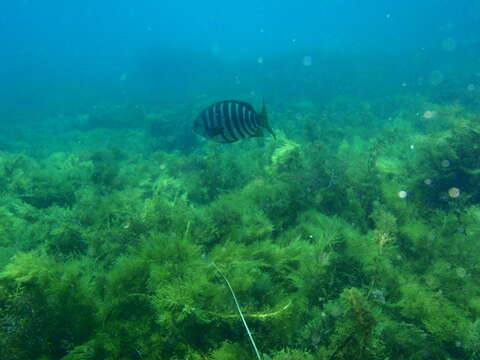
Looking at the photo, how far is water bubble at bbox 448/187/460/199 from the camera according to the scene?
479cm

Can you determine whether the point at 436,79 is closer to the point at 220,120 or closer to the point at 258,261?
the point at 220,120

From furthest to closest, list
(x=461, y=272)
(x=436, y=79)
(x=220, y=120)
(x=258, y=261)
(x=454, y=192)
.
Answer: (x=436, y=79) → (x=454, y=192) → (x=220, y=120) → (x=461, y=272) → (x=258, y=261)

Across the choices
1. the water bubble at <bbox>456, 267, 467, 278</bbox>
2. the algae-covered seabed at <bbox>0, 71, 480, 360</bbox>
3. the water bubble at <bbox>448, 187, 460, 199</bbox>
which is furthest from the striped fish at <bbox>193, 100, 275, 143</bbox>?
the water bubble at <bbox>448, 187, 460, 199</bbox>

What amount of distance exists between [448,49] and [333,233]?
173 ft

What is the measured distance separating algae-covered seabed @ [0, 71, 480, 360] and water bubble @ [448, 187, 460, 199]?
0.03 metres

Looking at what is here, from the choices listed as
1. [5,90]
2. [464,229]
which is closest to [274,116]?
[464,229]

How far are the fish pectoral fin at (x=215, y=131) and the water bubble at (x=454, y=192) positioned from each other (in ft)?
13.7

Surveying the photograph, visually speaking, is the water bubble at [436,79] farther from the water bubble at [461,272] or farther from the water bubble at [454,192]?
the water bubble at [461,272]

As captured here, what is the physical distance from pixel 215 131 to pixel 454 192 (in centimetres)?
430

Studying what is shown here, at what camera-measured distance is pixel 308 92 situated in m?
24.2

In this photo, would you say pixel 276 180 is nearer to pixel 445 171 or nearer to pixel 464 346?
pixel 445 171

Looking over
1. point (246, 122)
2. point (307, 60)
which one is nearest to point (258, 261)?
point (246, 122)

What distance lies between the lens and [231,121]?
3.37 metres

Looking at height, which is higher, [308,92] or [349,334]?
[349,334]
